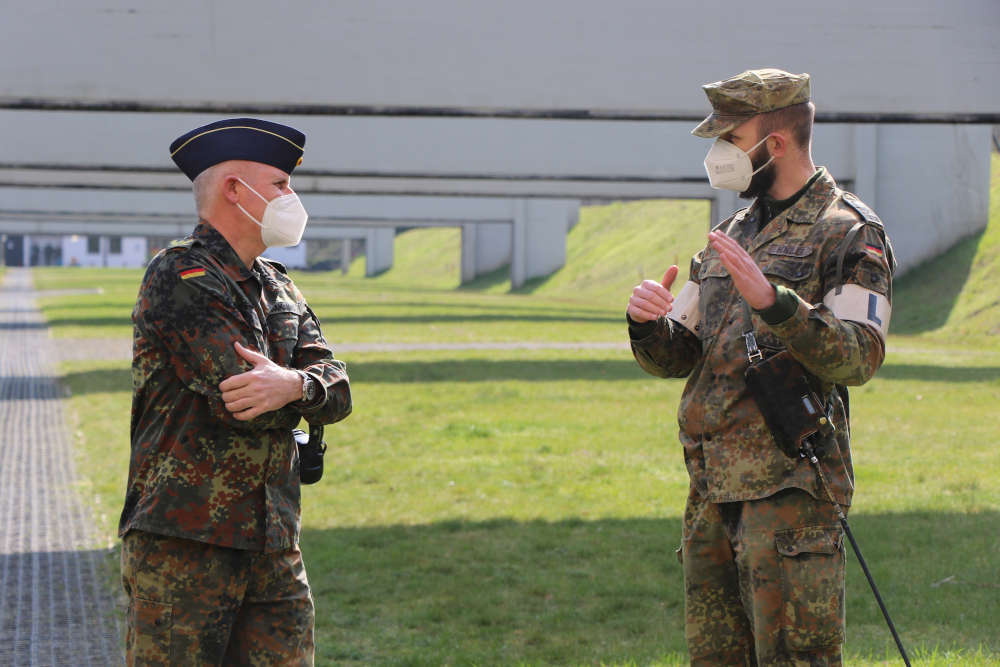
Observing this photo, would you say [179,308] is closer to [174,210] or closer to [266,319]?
[266,319]

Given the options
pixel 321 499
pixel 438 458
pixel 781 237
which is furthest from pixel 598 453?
pixel 781 237

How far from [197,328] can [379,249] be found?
8132 cm

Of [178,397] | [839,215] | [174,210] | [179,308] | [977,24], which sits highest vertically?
[977,24]

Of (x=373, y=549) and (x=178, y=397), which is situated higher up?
(x=178, y=397)

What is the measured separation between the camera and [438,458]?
10641 millimetres

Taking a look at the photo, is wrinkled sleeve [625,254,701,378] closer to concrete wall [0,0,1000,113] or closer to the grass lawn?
the grass lawn

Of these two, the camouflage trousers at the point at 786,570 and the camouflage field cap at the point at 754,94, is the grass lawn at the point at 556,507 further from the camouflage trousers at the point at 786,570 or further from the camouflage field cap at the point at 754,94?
the camouflage field cap at the point at 754,94

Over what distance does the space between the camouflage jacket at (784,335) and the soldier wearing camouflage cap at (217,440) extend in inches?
41.9

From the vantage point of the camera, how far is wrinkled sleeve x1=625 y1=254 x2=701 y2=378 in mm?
3405

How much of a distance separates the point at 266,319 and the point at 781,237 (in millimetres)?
1471

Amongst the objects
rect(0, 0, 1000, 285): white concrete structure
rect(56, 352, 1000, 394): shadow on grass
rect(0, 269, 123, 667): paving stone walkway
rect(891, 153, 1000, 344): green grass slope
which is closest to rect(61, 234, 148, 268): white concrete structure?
rect(891, 153, 1000, 344): green grass slope

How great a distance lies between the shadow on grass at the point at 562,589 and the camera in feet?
18.3

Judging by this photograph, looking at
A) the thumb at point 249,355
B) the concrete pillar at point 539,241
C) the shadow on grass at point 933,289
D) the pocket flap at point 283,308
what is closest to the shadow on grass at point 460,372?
the shadow on grass at point 933,289

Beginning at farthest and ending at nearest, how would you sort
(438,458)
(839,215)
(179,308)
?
1. (438,458)
2. (839,215)
3. (179,308)
